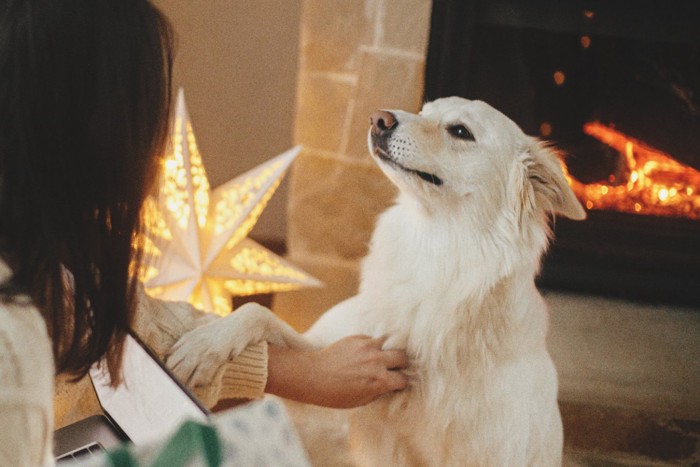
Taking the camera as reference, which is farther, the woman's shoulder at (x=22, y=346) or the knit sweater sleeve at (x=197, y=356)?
the knit sweater sleeve at (x=197, y=356)

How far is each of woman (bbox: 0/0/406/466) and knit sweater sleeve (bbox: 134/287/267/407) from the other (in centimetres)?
21

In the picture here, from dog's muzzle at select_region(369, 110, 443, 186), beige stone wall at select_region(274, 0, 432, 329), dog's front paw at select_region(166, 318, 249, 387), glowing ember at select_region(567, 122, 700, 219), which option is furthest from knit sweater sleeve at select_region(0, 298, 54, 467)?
glowing ember at select_region(567, 122, 700, 219)

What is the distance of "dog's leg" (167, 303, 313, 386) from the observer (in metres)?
1.08

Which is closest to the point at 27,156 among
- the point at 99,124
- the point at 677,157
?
the point at 99,124

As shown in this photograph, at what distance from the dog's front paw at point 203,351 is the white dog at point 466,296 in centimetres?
2

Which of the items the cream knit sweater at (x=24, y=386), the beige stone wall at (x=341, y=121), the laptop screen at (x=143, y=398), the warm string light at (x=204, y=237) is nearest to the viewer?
the cream knit sweater at (x=24, y=386)

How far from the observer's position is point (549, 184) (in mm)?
1146

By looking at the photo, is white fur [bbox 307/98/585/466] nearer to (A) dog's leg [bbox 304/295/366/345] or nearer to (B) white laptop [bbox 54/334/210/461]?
(A) dog's leg [bbox 304/295/366/345]

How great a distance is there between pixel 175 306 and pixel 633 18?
1.32 m

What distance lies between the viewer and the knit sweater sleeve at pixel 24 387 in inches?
22.8

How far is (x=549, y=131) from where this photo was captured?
193 centimetres

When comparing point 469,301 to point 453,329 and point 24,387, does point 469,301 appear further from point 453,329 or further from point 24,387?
point 24,387

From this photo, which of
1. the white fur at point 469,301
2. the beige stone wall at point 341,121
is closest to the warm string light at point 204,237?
the beige stone wall at point 341,121

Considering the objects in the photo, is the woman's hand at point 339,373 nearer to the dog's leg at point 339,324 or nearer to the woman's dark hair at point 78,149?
the dog's leg at point 339,324
